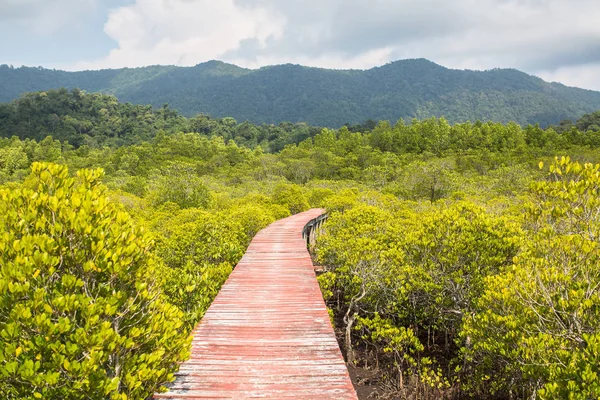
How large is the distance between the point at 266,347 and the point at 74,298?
2625mm

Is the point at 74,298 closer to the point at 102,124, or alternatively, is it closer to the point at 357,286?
the point at 357,286

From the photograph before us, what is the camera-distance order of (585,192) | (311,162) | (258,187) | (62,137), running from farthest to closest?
(62,137), (311,162), (258,187), (585,192)

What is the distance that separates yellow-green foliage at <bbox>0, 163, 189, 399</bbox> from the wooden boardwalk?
0.88 metres

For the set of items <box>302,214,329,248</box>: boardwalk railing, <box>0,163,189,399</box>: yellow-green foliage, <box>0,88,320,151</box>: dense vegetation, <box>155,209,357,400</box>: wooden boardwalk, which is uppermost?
<box>0,88,320,151</box>: dense vegetation

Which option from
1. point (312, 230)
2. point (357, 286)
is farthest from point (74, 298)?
point (312, 230)

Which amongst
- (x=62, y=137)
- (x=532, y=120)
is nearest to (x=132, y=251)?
(x=62, y=137)

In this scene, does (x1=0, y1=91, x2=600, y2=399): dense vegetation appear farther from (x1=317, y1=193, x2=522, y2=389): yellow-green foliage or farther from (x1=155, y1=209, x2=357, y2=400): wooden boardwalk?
(x1=155, y1=209, x2=357, y2=400): wooden boardwalk

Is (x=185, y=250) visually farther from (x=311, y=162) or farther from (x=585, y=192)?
(x=311, y=162)

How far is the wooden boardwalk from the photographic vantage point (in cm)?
371

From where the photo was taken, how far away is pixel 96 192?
9.84 ft

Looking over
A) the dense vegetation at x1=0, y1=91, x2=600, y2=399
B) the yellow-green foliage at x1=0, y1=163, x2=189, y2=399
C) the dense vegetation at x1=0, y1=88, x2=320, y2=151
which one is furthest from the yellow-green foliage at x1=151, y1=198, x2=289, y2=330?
the dense vegetation at x1=0, y1=88, x2=320, y2=151

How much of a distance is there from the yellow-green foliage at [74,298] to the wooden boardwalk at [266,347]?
0.88 metres

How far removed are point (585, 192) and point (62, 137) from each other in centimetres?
10689

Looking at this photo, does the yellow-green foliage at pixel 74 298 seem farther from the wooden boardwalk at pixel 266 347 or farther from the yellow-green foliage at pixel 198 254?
the yellow-green foliage at pixel 198 254
